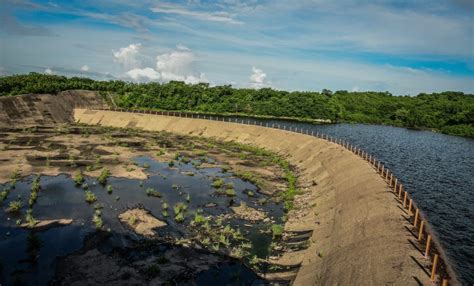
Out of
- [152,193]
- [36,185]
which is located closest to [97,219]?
[152,193]

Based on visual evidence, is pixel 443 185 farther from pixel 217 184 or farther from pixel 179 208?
pixel 179 208

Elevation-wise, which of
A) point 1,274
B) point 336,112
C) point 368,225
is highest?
point 336,112

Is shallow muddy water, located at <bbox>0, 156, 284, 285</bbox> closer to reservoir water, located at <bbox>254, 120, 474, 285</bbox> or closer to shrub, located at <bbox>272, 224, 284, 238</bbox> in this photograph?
shrub, located at <bbox>272, 224, 284, 238</bbox>

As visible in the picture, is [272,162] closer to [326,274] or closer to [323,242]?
[323,242]

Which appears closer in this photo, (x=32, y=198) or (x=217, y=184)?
(x=32, y=198)

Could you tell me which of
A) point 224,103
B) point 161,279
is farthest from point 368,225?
point 224,103

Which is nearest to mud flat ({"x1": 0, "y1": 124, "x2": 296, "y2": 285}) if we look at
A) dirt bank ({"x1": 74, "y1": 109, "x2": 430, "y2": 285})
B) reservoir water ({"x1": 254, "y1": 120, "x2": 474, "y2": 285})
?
dirt bank ({"x1": 74, "y1": 109, "x2": 430, "y2": 285})
